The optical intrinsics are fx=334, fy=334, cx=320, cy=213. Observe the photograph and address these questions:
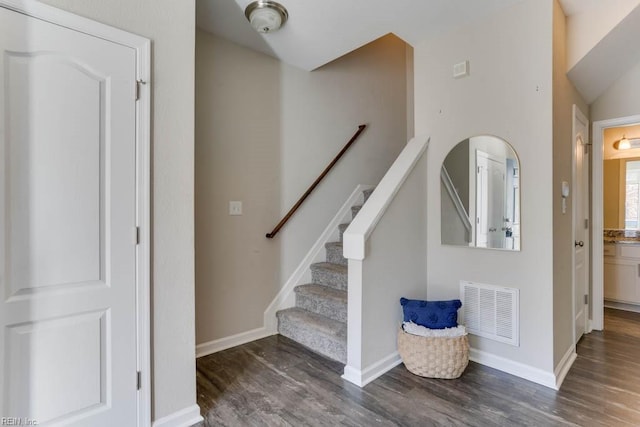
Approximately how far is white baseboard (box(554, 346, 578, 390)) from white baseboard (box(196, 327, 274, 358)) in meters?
2.16

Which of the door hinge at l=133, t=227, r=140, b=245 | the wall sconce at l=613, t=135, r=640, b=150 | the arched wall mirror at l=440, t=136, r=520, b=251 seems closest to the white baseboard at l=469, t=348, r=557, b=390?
the arched wall mirror at l=440, t=136, r=520, b=251

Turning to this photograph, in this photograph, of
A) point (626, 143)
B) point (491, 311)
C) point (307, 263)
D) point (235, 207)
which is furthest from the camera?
point (626, 143)

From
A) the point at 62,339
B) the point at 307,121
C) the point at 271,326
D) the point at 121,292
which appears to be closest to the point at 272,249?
the point at 271,326

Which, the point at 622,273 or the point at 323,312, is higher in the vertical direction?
the point at 622,273

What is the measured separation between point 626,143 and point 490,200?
2.99 metres

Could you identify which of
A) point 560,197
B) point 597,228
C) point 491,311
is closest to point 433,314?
point 491,311

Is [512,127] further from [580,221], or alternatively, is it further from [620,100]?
[620,100]

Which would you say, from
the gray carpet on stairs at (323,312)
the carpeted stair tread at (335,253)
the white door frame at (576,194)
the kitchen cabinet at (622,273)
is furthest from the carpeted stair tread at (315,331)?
the kitchen cabinet at (622,273)

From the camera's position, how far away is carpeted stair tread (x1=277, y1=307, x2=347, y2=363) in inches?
98.5

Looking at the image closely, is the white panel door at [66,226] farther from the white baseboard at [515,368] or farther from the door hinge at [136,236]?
the white baseboard at [515,368]

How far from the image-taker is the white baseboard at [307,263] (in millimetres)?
3028

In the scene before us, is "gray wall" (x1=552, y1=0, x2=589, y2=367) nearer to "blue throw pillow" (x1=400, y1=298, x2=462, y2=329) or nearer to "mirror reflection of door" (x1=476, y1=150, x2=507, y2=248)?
"mirror reflection of door" (x1=476, y1=150, x2=507, y2=248)

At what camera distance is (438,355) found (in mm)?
2207

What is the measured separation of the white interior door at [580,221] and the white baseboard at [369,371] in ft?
5.31
